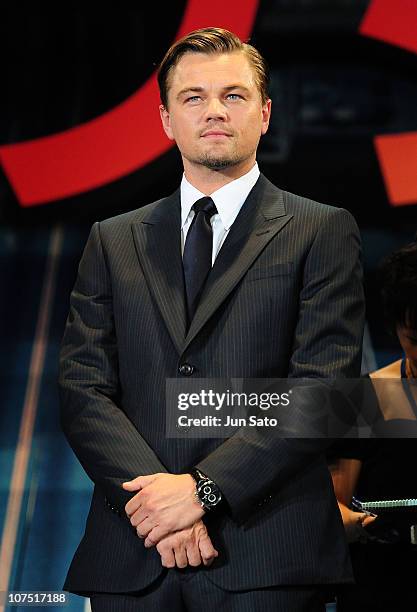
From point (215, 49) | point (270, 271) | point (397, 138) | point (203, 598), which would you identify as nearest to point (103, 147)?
point (397, 138)

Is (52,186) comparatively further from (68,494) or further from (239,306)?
(239,306)

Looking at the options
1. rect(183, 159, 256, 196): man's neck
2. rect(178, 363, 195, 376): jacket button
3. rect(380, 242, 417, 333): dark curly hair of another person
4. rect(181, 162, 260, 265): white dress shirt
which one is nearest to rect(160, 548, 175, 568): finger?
rect(178, 363, 195, 376): jacket button

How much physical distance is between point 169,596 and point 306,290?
652 mm

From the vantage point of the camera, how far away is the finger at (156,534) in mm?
1945

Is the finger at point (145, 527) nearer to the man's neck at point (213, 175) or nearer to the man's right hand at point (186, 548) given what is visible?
the man's right hand at point (186, 548)

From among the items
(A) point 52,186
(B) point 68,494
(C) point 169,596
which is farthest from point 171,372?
(A) point 52,186

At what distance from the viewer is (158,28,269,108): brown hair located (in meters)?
2.26

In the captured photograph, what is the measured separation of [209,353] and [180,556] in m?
0.40

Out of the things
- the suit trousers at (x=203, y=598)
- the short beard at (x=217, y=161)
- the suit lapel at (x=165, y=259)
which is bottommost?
the suit trousers at (x=203, y=598)

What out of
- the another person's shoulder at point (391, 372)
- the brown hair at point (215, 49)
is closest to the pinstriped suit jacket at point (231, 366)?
the brown hair at point (215, 49)

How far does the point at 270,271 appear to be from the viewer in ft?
6.93

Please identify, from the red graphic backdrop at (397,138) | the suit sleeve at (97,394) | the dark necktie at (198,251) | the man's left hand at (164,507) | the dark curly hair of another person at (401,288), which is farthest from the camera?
the red graphic backdrop at (397,138)

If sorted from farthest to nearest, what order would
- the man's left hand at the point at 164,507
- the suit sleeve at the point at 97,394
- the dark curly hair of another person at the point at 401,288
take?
the dark curly hair of another person at the point at 401,288, the suit sleeve at the point at 97,394, the man's left hand at the point at 164,507

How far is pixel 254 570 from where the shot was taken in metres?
1.99
